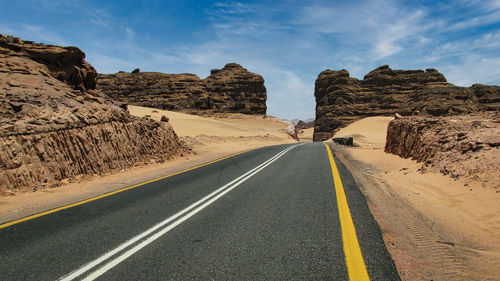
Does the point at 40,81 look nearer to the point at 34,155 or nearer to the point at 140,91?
the point at 34,155

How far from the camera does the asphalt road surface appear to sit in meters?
2.79

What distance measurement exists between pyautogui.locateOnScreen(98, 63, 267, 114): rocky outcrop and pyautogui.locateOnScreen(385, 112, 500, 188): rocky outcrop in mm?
79566

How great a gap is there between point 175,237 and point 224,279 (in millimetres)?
1384

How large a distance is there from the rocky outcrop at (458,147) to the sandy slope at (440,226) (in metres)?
0.36

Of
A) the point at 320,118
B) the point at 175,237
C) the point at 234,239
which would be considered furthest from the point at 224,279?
the point at 320,118

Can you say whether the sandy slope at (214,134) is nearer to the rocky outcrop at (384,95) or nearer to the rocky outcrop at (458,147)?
the rocky outcrop at (458,147)

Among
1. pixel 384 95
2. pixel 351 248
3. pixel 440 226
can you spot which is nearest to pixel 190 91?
pixel 384 95

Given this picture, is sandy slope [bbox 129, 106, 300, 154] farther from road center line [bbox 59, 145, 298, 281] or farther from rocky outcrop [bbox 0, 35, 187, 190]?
road center line [bbox 59, 145, 298, 281]

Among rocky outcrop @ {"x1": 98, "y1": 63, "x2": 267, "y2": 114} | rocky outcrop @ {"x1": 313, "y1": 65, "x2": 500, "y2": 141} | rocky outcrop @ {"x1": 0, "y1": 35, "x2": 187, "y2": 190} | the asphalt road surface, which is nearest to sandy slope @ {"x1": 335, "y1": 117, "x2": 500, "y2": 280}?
the asphalt road surface

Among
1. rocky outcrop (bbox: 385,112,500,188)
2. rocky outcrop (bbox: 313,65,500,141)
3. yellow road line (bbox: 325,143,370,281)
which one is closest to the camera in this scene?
yellow road line (bbox: 325,143,370,281)

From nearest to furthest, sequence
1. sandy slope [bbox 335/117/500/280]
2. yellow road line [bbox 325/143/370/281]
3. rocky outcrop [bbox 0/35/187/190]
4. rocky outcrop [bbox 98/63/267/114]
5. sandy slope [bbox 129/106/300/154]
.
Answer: yellow road line [bbox 325/143/370/281]
sandy slope [bbox 335/117/500/280]
rocky outcrop [bbox 0/35/187/190]
sandy slope [bbox 129/106/300/154]
rocky outcrop [bbox 98/63/267/114]

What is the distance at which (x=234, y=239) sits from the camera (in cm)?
359

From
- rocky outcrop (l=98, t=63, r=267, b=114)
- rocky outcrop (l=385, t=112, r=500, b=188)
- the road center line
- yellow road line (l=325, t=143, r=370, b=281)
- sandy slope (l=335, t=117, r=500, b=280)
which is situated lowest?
the road center line

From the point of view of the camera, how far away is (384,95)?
73.3m
